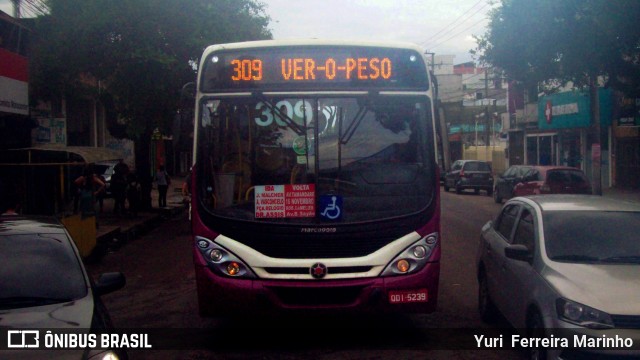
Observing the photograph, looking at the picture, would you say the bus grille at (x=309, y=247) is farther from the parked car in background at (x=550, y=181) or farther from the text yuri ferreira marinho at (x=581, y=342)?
the parked car in background at (x=550, y=181)

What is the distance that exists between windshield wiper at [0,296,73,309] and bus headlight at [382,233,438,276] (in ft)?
10.4

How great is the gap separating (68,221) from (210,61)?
7.28m

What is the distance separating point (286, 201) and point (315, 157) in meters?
0.54

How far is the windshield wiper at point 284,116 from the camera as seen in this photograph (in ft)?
24.4

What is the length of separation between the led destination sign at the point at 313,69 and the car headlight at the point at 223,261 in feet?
5.51

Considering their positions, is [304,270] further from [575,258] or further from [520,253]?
[575,258]

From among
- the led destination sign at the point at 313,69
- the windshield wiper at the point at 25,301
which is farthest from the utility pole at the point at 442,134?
the windshield wiper at the point at 25,301

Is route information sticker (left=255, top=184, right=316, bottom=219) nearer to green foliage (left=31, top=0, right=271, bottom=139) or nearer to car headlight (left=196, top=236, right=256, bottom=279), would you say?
car headlight (left=196, top=236, right=256, bottom=279)

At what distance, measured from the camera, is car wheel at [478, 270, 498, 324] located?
8.25 meters

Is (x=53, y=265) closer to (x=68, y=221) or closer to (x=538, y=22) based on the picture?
(x=68, y=221)

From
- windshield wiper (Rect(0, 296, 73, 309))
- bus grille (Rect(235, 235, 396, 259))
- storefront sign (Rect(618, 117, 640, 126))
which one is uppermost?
storefront sign (Rect(618, 117, 640, 126))

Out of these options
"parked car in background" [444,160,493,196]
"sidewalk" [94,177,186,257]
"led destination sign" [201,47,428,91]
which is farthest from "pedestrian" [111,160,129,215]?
"parked car in background" [444,160,493,196]

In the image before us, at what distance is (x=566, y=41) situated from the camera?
842 inches

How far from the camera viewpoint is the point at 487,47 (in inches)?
990
